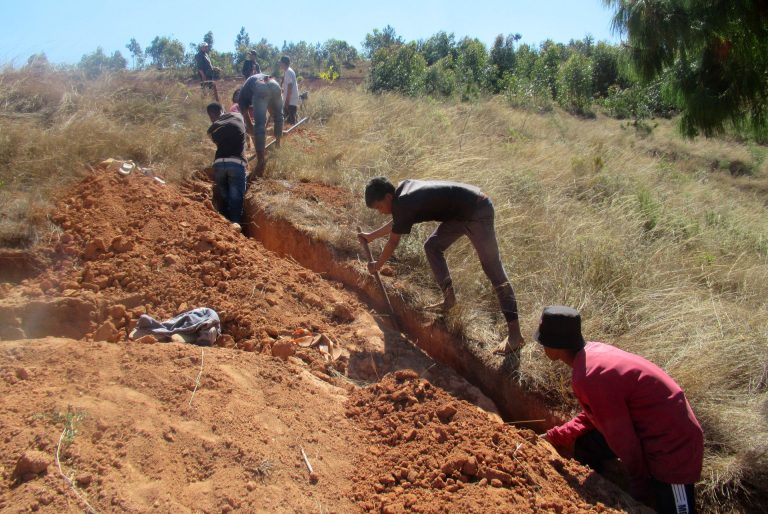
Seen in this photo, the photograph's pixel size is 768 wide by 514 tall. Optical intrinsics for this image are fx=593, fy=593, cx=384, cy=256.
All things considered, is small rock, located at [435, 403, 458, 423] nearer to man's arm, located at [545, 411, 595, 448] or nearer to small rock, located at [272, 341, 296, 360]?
man's arm, located at [545, 411, 595, 448]

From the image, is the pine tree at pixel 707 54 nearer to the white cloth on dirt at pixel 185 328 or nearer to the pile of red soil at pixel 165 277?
the pile of red soil at pixel 165 277

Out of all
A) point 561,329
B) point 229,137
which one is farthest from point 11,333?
point 561,329

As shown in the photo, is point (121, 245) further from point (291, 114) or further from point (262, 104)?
point (291, 114)

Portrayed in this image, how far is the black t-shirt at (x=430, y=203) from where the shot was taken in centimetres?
424

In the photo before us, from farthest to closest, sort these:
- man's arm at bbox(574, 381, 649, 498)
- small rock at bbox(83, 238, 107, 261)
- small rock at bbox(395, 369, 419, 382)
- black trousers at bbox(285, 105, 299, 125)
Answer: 1. black trousers at bbox(285, 105, 299, 125)
2. small rock at bbox(83, 238, 107, 261)
3. small rock at bbox(395, 369, 419, 382)
4. man's arm at bbox(574, 381, 649, 498)

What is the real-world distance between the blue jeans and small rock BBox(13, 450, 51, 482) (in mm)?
4280

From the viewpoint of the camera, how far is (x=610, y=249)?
5.69 metres

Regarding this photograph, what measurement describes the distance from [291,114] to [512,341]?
672 centimetres

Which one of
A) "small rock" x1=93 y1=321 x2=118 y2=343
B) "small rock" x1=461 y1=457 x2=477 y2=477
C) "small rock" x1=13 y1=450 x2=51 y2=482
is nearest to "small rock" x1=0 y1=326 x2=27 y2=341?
"small rock" x1=93 y1=321 x2=118 y2=343

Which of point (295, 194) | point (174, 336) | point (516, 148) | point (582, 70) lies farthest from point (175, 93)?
point (582, 70)

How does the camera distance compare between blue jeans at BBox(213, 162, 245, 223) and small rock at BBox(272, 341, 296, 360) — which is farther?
blue jeans at BBox(213, 162, 245, 223)

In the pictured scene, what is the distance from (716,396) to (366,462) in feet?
8.42

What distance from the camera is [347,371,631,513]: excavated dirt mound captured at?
301cm

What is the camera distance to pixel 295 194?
6.78 metres
